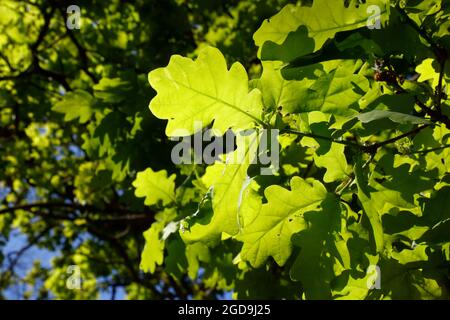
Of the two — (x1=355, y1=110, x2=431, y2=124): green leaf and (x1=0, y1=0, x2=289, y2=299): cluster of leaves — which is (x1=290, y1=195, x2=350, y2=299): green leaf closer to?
(x1=355, y1=110, x2=431, y2=124): green leaf

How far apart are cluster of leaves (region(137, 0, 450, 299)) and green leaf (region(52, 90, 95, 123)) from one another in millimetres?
1708

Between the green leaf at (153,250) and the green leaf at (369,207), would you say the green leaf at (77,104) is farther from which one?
the green leaf at (369,207)

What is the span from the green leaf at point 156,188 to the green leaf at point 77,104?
0.92 meters

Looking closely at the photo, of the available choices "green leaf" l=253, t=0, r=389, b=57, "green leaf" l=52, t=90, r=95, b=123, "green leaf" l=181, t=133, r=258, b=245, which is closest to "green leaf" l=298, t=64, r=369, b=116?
"green leaf" l=253, t=0, r=389, b=57

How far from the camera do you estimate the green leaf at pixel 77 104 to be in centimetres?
295

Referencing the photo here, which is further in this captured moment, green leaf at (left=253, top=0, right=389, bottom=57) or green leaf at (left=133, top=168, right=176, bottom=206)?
green leaf at (left=133, top=168, right=176, bottom=206)

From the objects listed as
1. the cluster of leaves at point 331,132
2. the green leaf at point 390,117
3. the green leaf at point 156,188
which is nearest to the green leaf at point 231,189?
the cluster of leaves at point 331,132

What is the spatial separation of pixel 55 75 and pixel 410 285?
12.7 feet

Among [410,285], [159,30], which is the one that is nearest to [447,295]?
[410,285]

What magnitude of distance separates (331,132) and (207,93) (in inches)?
15.8

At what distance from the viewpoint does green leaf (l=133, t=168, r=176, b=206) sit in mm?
2186

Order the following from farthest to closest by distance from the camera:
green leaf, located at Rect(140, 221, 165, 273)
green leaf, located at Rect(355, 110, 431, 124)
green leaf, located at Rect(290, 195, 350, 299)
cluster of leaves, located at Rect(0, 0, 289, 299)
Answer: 1. cluster of leaves, located at Rect(0, 0, 289, 299)
2. green leaf, located at Rect(140, 221, 165, 273)
3. green leaf, located at Rect(290, 195, 350, 299)
4. green leaf, located at Rect(355, 110, 431, 124)
